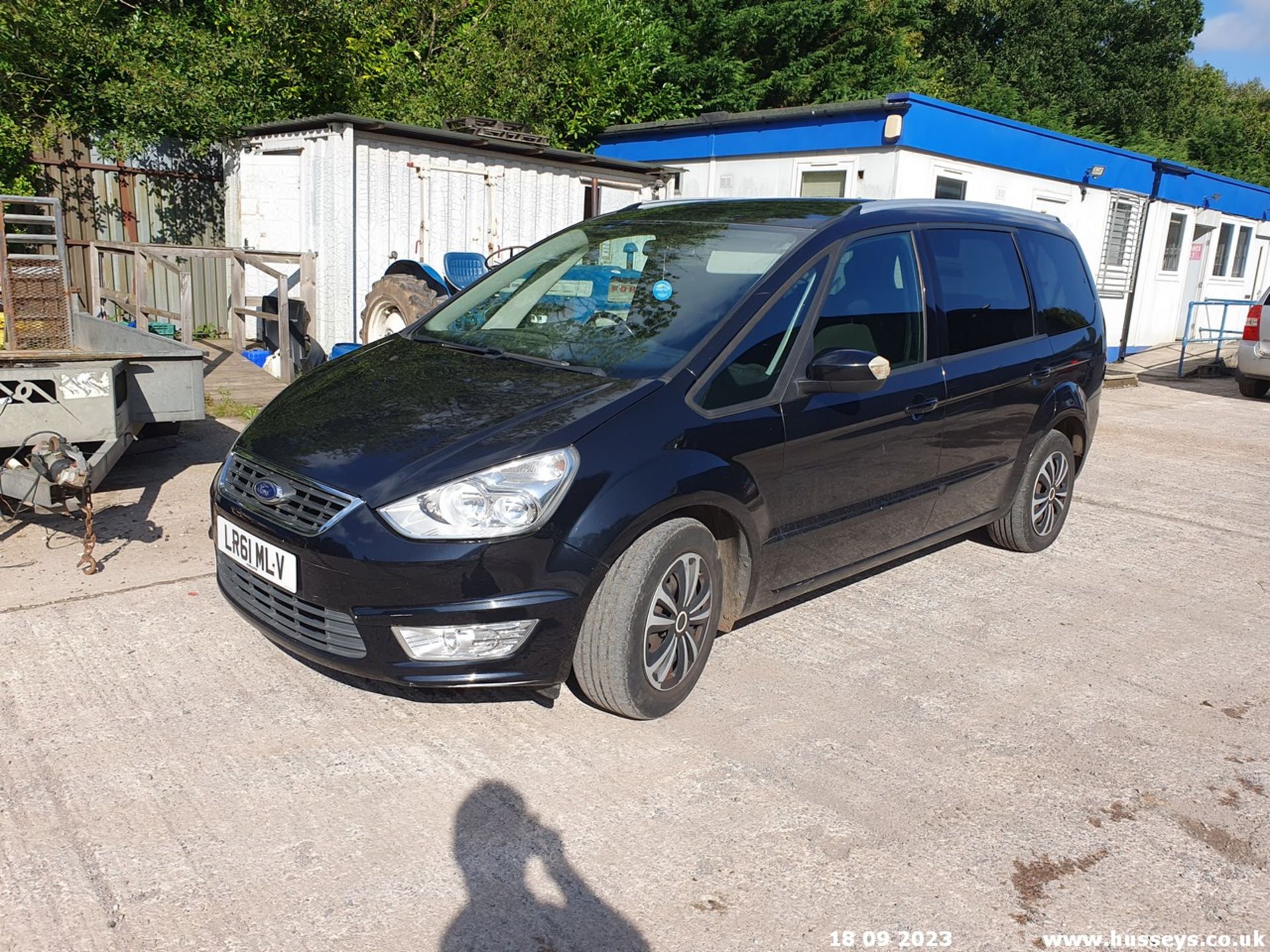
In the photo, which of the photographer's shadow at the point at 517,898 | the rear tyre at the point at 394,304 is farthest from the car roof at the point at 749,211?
the rear tyre at the point at 394,304

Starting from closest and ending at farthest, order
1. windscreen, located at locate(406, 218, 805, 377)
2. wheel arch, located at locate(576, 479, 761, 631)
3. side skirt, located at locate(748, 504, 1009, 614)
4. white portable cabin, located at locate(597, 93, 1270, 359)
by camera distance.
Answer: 1. wheel arch, located at locate(576, 479, 761, 631)
2. windscreen, located at locate(406, 218, 805, 377)
3. side skirt, located at locate(748, 504, 1009, 614)
4. white portable cabin, located at locate(597, 93, 1270, 359)

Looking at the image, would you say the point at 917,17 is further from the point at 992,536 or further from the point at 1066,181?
the point at 992,536

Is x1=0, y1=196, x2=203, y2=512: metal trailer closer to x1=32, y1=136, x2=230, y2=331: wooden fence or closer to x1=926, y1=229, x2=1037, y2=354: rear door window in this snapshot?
x1=926, y1=229, x2=1037, y2=354: rear door window

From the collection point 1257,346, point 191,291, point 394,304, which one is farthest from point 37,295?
point 1257,346

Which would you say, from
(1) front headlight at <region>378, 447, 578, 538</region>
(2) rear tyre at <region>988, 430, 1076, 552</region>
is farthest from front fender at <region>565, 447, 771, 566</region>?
(2) rear tyre at <region>988, 430, 1076, 552</region>

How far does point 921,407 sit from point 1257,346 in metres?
11.4

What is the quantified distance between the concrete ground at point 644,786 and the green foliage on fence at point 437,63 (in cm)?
935

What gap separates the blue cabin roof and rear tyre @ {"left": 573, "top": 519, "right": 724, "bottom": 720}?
10.0 meters

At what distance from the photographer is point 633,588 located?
3.43 m

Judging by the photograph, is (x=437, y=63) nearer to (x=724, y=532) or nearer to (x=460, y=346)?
(x=460, y=346)

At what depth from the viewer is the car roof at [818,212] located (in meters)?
4.47

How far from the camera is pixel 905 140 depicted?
40.2ft

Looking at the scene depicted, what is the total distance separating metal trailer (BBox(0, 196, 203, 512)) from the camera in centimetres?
463

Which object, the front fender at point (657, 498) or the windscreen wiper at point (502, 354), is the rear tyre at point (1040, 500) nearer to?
the front fender at point (657, 498)
